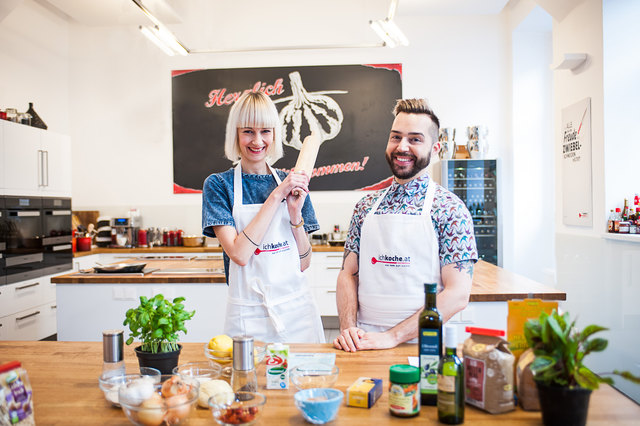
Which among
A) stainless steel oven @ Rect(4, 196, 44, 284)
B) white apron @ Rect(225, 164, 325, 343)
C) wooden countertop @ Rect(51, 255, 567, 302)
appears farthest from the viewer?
stainless steel oven @ Rect(4, 196, 44, 284)

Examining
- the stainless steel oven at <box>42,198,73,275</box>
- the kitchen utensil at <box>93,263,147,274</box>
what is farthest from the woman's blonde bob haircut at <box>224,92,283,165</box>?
the stainless steel oven at <box>42,198,73,275</box>

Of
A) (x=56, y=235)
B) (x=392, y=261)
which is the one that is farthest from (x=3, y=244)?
(x=392, y=261)

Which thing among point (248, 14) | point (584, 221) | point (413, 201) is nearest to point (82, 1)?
point (248, 14)

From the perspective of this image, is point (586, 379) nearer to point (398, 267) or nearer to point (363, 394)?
point (363, 394)

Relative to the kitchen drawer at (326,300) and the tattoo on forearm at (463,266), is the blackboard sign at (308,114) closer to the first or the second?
the kitchen drawer at (326,300)

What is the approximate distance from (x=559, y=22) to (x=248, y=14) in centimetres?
352

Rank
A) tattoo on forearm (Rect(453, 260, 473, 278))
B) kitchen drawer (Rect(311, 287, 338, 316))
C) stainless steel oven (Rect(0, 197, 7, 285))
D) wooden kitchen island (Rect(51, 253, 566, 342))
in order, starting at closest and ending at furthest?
tattoo on forearm (Rect(453, 260, 473, 278)) < wooden kitchen island (Rect(51, 253, 566, 342)) < stainless steel oven (Rect(0, 197, 7, 285)) < kitchen drawer (Rect(311, 287, 338, 316))

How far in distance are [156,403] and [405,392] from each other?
1.79 feet

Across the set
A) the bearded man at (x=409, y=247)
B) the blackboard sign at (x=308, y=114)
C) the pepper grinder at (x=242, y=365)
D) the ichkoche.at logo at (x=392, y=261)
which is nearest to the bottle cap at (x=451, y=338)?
the pepper grinder at (x=242, y=365)

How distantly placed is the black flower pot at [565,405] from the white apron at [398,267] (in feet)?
2.73

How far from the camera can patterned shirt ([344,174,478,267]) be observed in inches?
71.4

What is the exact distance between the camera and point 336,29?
19.5 feet

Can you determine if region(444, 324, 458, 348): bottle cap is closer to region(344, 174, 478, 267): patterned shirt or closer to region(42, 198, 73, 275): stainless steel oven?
region(344, 174, 478, 267): patterned shirt

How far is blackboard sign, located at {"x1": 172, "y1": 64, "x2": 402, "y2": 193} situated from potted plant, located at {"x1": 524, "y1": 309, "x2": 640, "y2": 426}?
495 cm
